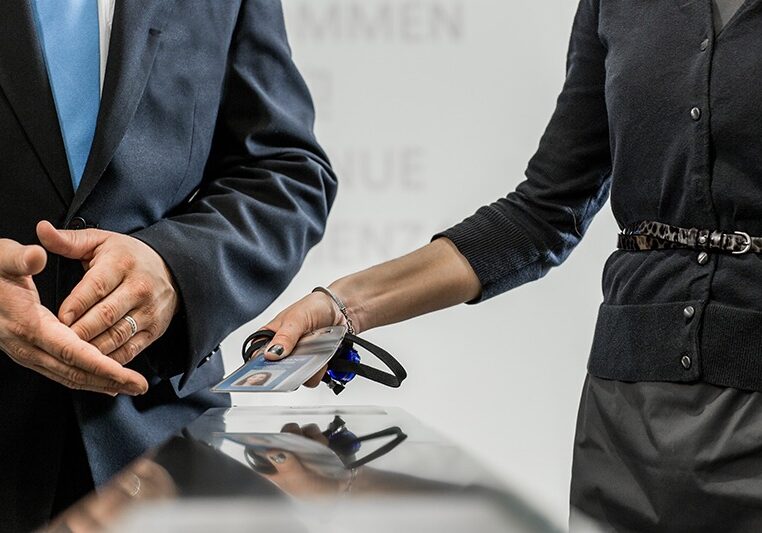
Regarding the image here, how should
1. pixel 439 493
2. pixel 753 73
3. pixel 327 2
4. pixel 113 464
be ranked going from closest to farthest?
pixel 439 493 → pixel 753 73 → pixel 113 464 → pixel 327 2

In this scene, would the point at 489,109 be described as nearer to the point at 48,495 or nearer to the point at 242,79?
the point at 242,79

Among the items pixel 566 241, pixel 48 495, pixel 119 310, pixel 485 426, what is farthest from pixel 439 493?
pixel 485 426

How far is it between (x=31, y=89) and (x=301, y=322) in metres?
0.35

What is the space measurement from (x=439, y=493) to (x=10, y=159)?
0.68 metres

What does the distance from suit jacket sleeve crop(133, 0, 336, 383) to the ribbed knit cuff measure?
0.18 metres

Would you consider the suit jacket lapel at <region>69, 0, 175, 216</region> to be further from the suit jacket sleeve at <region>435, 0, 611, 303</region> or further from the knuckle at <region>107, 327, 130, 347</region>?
the suit jacket sleeve at <region>435, 0, 611, 303</region>

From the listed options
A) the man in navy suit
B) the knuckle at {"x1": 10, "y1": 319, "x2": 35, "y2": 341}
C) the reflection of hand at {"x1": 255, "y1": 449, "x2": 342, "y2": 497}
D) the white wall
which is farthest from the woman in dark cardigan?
the white wall

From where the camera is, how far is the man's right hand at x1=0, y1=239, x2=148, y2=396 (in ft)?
2.75

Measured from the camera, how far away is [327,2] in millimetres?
2600

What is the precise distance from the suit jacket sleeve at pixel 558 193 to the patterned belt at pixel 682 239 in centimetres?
14

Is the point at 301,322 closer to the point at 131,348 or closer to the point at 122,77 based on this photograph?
the point at 131,348

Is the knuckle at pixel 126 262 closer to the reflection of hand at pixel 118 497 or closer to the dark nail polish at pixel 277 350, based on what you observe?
the dark nail polish at pixel 277 350

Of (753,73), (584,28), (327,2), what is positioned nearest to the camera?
(753,73)

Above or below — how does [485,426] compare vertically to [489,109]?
below
